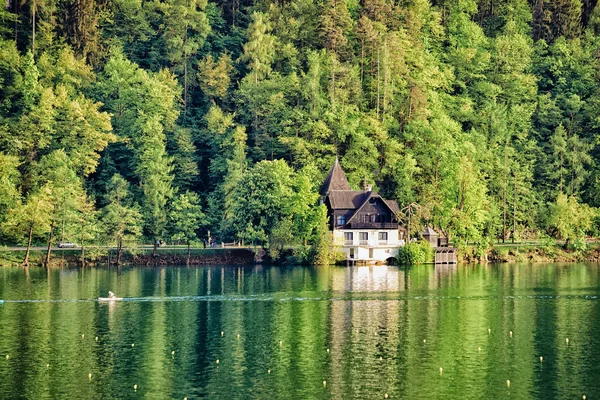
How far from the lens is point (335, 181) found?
125188mm

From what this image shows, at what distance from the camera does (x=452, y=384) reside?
1884 inches

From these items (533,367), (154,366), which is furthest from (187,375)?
(533,367)

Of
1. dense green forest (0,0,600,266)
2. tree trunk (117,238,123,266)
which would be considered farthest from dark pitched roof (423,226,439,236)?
tree trunk (117,238,123,266)

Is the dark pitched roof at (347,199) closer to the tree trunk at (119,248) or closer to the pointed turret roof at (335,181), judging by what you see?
the pointed turret roof at (335,181)

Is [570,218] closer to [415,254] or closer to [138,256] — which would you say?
[415,254]

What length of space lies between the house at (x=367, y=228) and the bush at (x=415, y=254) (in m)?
1.33

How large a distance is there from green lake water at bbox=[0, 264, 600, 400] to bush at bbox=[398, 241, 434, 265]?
20305mm

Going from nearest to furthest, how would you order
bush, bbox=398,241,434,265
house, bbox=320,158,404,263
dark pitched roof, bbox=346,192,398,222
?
1. bush, bbox=398,241,434,265
2. house, bbox=320,158,404,263
3. dark pitched roof, bbox=346,192,398,222

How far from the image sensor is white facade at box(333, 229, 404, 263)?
117 m

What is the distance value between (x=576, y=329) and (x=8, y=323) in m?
35.5

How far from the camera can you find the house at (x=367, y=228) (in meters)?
117

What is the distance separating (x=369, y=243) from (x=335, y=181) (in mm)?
11237

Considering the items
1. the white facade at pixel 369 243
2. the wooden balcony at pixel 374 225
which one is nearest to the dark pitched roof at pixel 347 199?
the wooden balcony at pixel 374 225

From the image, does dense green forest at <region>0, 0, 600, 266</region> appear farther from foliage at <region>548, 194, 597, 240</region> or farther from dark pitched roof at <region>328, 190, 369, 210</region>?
dark pitched roof at <region>328, 190, 369, 210</region>
